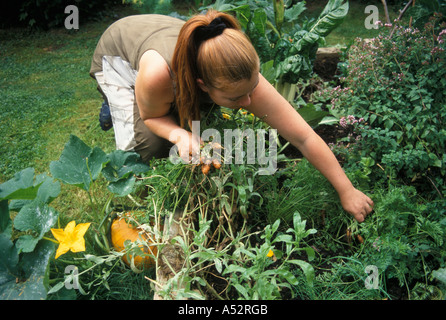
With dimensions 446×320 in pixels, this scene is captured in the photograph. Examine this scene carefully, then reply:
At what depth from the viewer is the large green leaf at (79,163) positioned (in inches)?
58.2

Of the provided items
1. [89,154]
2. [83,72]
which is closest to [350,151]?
[89,154]

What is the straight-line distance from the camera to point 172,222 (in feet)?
4.66

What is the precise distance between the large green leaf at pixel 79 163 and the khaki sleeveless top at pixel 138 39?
446 mm

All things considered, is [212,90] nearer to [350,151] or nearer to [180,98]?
[180,98]

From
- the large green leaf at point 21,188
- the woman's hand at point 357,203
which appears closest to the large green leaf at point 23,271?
the large green leaf at point 21,188

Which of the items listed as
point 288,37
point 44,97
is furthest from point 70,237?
point 44,97

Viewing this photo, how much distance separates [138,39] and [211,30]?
22.0 inches

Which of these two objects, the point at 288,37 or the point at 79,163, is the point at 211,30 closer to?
the point at 79,163

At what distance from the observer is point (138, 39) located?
1.66 meters

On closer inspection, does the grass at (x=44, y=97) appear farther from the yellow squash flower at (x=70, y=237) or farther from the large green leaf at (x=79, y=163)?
the yellow squash flower at (x=70, y=237)

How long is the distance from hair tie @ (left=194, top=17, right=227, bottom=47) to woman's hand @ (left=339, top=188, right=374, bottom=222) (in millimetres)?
794

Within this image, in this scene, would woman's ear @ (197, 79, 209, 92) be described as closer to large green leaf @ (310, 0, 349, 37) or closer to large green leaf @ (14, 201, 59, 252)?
large green leaf @ (14, 201, 59, 252)

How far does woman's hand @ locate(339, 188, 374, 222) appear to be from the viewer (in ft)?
4.62

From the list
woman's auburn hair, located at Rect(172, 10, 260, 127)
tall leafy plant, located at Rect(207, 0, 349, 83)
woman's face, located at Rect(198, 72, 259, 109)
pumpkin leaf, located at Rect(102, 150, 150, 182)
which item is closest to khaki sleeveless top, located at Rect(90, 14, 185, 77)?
woman's auburn hair, located at Rect(172, 10, 260, 127)
